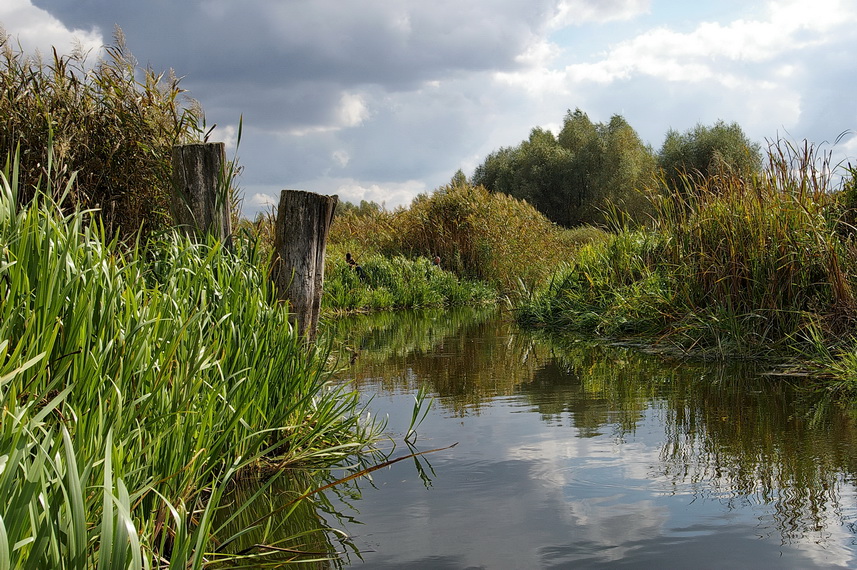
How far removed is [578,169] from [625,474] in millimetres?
49319

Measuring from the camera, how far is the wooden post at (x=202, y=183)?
5109mm

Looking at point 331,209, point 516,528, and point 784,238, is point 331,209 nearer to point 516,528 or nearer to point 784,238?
point 516,528

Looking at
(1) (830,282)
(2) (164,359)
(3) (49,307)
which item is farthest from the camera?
(1) (830,282)

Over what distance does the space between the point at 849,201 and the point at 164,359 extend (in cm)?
Result: 711

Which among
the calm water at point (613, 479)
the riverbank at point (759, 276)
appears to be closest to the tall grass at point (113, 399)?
the calm water at point (613, 479)

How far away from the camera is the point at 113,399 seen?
2.64 m

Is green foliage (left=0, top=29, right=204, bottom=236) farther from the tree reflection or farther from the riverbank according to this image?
the riverbank

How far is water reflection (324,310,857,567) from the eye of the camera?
3.13 meters

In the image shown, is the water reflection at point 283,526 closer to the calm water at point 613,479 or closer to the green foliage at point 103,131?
the calm water at point 613,479

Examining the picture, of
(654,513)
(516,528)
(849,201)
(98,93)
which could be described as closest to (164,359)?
(516,528)

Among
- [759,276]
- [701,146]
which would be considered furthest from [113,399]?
[701,146]

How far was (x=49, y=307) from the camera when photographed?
2.84 meters

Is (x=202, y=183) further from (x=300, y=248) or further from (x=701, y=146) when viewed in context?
(x=701, y=146)

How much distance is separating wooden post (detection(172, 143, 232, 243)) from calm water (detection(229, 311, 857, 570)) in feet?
6.31
